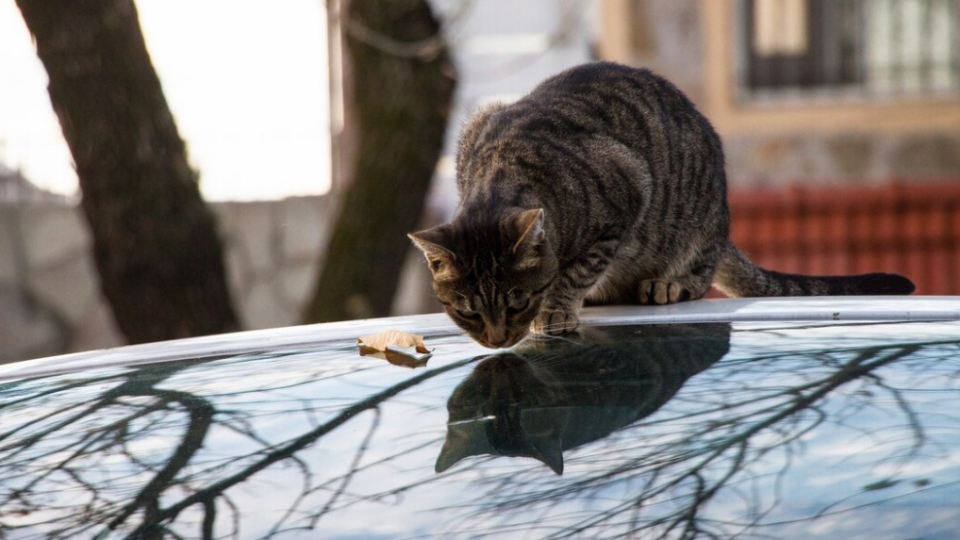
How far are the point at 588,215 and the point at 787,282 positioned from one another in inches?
Answer: 25.2

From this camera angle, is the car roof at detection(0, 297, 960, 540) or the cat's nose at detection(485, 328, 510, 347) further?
the cat's nose at detection(485, 328, 510, 347)

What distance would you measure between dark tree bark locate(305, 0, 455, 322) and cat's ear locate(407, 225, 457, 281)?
2.77 meters

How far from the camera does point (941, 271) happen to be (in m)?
8.23

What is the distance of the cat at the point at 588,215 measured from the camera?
2.76m

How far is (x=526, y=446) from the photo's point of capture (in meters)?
1.38

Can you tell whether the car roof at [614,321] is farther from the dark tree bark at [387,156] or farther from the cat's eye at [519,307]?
the dark tree bark at [387,156]

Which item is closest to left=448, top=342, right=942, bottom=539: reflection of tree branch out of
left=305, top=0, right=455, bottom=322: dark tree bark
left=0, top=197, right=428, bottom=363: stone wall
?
left=305, top=0, right=455, bottom=322: dark tree bark

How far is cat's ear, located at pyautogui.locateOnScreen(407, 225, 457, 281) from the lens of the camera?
2.66m

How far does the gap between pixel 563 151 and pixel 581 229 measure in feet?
0.80

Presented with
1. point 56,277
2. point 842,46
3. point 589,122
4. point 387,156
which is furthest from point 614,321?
point 842,46

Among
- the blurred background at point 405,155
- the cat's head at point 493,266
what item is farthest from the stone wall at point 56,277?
the cat's head at point 493,266

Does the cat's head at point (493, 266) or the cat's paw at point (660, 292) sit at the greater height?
the cat's head at point (493, 266)

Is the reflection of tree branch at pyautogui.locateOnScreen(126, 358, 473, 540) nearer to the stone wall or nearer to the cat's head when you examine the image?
the cat's head

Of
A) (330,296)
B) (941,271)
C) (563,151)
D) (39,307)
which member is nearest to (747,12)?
(941,271)
